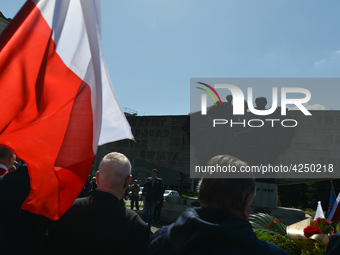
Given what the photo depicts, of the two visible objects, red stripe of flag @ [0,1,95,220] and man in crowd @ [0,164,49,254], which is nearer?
red stripe of flag @ [0,1,95,220]

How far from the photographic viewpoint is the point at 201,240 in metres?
1.31

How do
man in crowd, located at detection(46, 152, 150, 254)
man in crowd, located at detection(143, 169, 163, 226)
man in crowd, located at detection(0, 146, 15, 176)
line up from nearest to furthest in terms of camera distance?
man in crowd, located at detection(46, 152, 150, 254)
man in crowd, located at detection(0, 146, 15, 176)
man in crowd, located at detection(143, 169, 163, 226)

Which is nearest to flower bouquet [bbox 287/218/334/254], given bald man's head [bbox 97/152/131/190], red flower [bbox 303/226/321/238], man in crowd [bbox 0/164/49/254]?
red flower [bbox 303/226/321/238]

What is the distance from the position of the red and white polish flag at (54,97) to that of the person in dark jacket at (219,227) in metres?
0.89

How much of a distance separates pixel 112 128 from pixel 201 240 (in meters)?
1.53

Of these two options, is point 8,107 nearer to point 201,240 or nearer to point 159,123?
point 201,240

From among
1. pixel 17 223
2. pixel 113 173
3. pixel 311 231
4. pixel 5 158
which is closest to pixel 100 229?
pixel 113 173

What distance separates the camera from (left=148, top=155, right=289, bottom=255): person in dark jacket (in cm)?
127

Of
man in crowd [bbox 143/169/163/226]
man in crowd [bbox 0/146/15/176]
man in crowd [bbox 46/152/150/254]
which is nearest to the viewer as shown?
man in crowd [bbox 46/152/150/254]

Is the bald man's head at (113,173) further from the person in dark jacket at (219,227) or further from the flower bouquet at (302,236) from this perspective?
the flower bouquet at (302,236)

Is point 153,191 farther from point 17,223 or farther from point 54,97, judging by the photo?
point 54,97

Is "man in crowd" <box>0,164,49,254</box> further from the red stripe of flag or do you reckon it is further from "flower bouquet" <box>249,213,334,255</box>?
"flower bouquet" <box>249,213,334,255</box>

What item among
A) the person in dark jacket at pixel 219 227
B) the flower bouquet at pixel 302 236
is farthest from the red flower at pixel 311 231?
the person in dark jacket at pixel 219 227

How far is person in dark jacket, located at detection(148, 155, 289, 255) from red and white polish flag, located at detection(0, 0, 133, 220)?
891 mm
